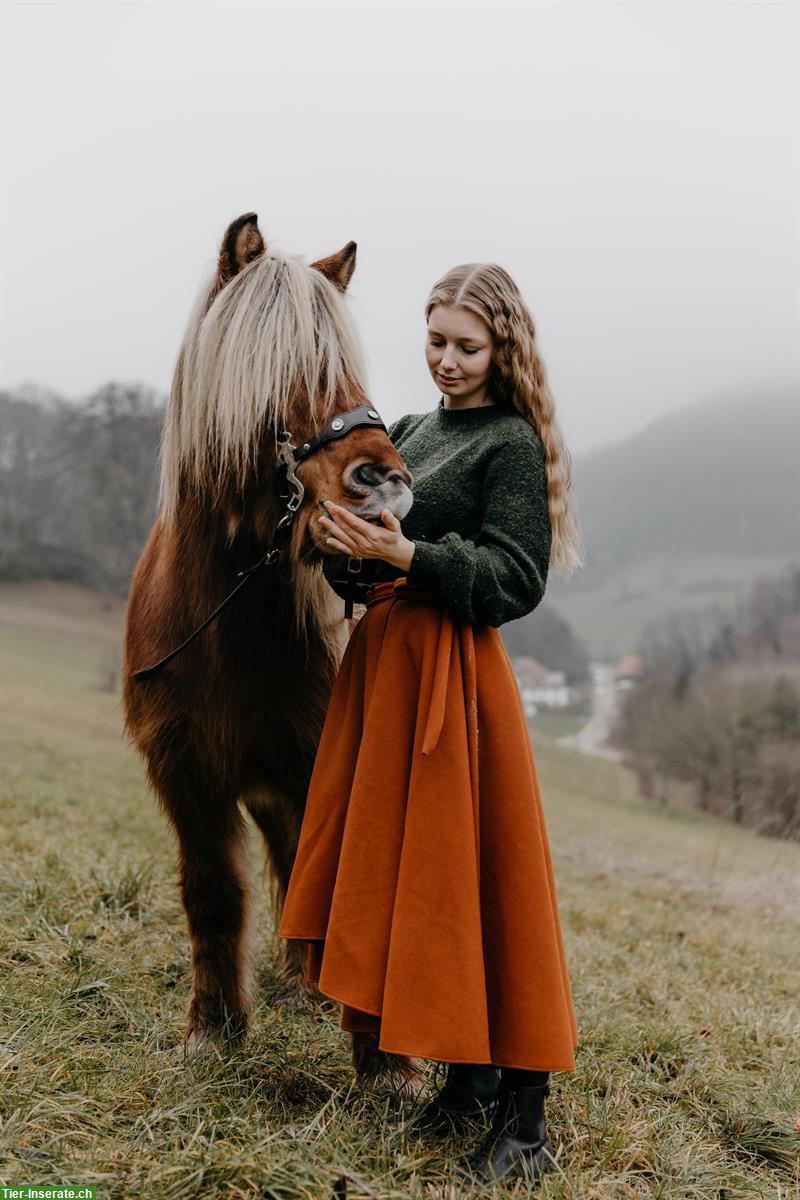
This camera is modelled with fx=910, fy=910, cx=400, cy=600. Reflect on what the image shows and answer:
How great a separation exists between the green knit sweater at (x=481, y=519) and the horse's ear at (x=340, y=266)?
608 millimetres

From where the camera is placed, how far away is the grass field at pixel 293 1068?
2.35 m

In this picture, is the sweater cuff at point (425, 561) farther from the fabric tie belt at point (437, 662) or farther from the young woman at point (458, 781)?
the fabric tie belt at point (437, 662)

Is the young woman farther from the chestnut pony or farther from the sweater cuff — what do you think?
the chestnut pony

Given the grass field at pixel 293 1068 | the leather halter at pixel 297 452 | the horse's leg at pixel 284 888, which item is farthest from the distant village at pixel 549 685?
the leather halter at pixel 297 452

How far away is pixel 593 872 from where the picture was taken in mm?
10711

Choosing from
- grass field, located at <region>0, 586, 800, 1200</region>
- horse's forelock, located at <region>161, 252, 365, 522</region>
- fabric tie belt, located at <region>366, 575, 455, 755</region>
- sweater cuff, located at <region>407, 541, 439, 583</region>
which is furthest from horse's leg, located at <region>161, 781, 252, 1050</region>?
sweater cuff, located at <region>407, 541, 439, 583</region>

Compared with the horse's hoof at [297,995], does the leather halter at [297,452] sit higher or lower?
higher

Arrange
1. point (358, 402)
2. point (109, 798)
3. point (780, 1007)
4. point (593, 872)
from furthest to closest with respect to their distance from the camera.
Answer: point (593, 872) < point (109, 798) < point (780, 1007) < point (358, 402)

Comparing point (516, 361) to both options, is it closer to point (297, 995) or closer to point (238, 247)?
point (238, 247)

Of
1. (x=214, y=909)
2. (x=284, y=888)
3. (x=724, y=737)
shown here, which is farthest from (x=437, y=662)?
(x=724, y=737)

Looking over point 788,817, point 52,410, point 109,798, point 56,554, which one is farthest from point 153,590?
point 52,410

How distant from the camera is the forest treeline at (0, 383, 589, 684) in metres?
29.5

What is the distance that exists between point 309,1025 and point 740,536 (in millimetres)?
137064

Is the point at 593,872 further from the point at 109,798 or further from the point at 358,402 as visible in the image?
the point at 358,402
